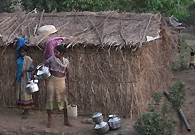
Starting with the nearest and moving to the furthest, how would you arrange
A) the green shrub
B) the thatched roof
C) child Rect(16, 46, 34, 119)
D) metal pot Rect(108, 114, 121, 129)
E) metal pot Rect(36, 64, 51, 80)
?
metal pot Rect(36, 64, 51, 80) → metal pot Rect(108, 114, 121, 129) → the green shrub → child Rect(16, 46, 34, 119) → the thatched roof

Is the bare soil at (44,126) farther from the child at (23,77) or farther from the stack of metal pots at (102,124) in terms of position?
the child at (23,77)

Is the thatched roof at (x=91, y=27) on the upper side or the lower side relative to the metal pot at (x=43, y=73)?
upper

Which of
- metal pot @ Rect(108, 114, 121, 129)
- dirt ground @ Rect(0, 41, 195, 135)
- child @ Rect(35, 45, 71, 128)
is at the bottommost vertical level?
dirt ground @ Rect(0, 41, 195, 135)

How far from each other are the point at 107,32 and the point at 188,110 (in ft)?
10.2

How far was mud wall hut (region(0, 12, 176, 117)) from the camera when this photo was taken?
634cm

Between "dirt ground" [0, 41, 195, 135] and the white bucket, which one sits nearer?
"dirt ground" [0, 41, 195, 135]

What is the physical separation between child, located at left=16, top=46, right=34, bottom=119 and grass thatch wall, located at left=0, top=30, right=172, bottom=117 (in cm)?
57

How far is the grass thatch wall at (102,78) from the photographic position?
6.36 m

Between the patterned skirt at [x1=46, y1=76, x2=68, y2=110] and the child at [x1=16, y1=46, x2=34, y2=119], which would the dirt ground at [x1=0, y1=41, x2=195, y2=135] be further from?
the patterned skirt at [x1=46, y1=76, x2=68, y2=110]

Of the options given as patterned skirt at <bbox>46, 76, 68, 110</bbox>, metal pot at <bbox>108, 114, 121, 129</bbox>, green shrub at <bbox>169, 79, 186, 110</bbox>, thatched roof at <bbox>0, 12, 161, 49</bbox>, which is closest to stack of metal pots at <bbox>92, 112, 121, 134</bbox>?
metal pot at <bbox>108, 114, 121, 129</bbox>

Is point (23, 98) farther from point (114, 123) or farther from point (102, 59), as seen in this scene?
point (114, 123)

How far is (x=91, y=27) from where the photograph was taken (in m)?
7.29

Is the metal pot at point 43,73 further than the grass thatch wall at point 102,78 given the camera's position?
→ No

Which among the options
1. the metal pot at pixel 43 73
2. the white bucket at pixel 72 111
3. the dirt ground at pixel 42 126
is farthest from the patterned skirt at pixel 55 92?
the white bucket at pixel 72 111
